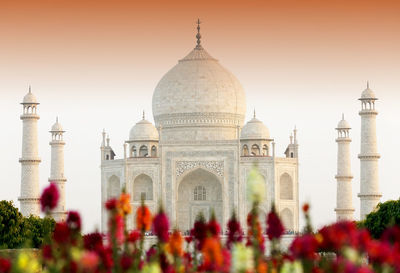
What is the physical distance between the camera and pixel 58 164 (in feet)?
149

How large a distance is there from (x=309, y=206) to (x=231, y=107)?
133 feet

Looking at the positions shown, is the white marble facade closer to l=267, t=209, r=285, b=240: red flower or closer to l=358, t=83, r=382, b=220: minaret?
l=358, t=83, r=382, b=220: minaret

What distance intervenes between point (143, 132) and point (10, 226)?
13672 mm

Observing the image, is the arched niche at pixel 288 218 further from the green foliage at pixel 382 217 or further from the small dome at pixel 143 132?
the green foliage at pixel 382 217

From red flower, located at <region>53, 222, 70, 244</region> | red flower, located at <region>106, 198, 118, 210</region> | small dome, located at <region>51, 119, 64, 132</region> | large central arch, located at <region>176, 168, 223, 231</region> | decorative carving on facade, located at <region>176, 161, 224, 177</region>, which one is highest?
small dome, located at <region>51, 119, 64, 132</region>

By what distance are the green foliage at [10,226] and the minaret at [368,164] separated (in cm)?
1599

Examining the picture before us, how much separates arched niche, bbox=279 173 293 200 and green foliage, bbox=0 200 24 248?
15390 millimetres

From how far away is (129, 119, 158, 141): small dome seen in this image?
45031mm

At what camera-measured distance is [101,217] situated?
148ft

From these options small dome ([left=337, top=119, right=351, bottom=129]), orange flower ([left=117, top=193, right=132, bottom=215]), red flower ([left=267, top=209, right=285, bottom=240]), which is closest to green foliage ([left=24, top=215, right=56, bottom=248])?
small dome ([left=337, top=119, right=351, bottom=129])

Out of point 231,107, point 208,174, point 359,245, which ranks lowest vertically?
point 359,245

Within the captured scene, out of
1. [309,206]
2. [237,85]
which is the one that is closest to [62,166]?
[237,85]

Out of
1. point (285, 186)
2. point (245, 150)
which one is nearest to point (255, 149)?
point (245, 150)

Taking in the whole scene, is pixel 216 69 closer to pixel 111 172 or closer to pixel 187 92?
pixel 187 92
